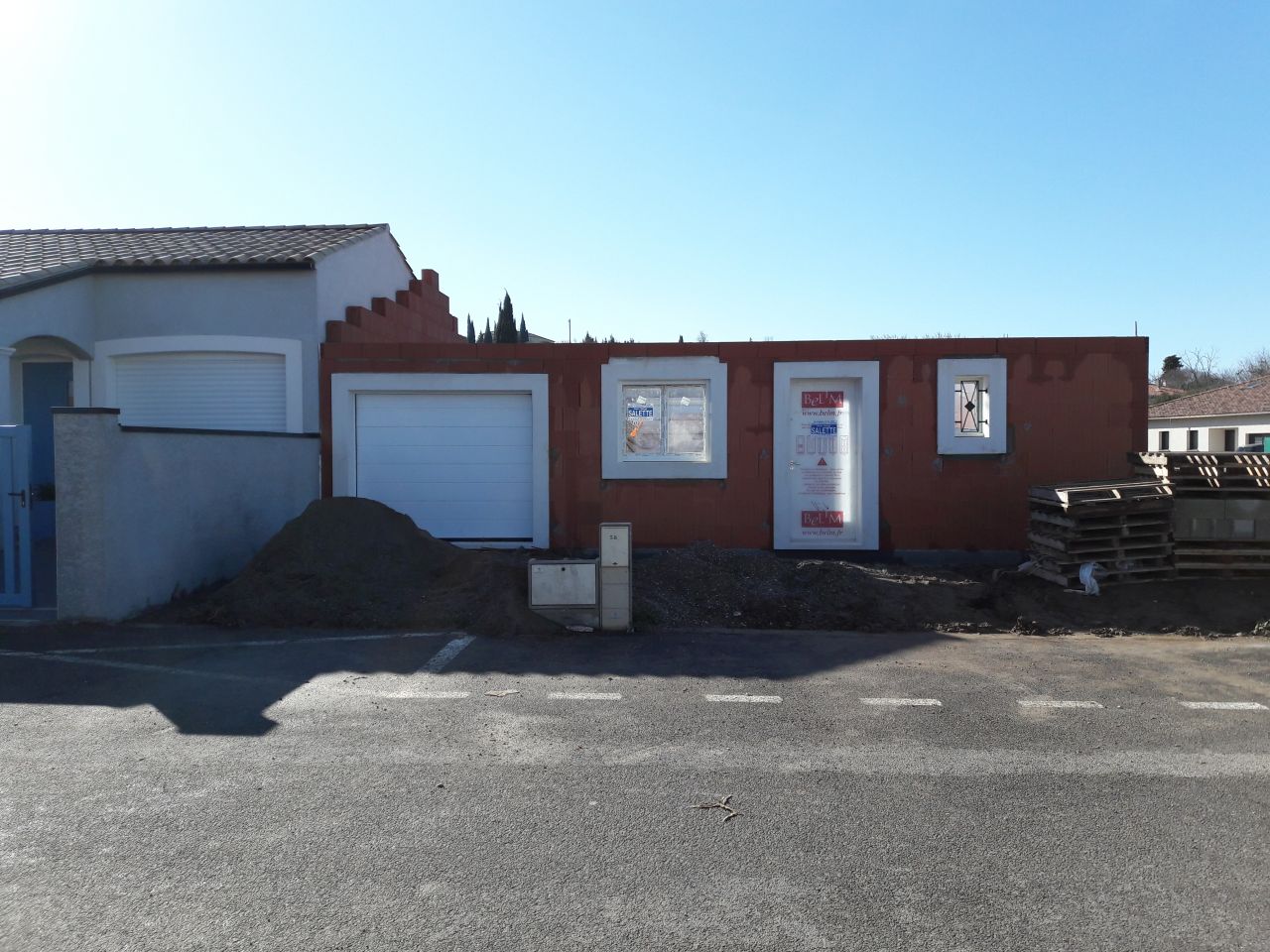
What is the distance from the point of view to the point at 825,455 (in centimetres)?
1266

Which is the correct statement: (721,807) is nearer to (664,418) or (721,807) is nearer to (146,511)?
(146,511)

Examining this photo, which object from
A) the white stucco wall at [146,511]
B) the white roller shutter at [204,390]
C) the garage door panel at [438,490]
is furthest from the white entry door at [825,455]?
the white roller shutter at [204,390]

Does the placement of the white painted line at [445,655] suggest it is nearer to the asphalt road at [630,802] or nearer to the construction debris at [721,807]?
the asphalt road at [630,802]

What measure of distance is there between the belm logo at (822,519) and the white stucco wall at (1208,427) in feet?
104

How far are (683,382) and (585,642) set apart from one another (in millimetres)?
5351

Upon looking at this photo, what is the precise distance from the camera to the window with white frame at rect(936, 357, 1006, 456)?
1234cm

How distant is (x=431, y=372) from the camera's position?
12.7m

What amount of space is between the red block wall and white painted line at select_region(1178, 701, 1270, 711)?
242 inches

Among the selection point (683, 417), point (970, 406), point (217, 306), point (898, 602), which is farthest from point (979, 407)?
point (217, 306)

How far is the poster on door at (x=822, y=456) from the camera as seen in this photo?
1264cm

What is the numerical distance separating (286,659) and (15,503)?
144 inches

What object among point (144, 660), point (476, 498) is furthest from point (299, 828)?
point (476, 498)

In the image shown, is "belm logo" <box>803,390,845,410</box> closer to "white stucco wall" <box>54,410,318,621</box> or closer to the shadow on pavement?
the shadow on pavement

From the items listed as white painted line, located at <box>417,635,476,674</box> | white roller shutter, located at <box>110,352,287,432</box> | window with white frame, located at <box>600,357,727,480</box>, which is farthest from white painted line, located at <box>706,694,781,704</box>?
white roller shutter, located at <box>110,352,287,432</box>
